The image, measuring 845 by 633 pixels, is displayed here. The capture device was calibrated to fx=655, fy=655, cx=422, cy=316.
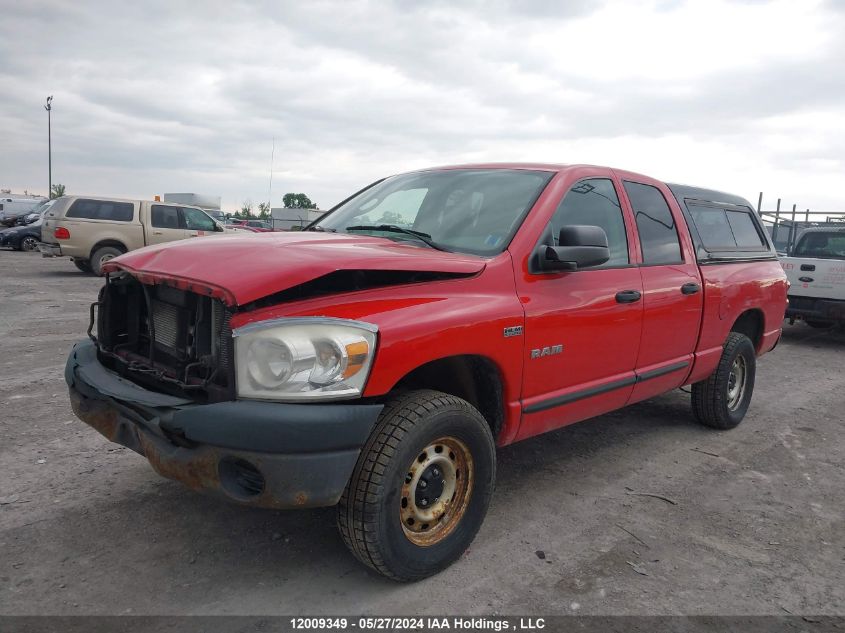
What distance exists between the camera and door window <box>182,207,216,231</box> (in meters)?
16.0

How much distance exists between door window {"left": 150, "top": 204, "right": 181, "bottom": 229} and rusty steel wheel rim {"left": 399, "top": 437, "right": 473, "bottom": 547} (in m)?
14.5

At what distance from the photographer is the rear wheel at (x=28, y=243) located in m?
23.7

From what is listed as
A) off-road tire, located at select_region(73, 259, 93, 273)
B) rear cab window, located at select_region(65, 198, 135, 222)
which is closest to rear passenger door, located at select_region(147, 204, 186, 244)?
rear cab window, located at select_region(65, 198, 135, 222)

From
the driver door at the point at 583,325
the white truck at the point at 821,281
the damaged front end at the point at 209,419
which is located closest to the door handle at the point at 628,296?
the driver door at the point at 583,325

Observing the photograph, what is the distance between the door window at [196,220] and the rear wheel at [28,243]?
11.2 m

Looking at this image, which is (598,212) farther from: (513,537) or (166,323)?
(166,323)

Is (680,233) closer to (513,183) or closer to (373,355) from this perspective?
(513,183)

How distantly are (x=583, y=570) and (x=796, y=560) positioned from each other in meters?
1.06

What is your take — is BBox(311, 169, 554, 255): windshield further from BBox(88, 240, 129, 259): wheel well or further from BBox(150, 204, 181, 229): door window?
BBox(150, 204, 181, 229): door window

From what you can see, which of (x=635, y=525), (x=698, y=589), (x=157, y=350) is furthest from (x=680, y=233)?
(x=157, y=350)

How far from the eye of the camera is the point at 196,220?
53.1 feet

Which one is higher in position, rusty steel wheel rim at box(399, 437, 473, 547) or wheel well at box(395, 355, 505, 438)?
wheel well at box(395, 355, 505, 438)

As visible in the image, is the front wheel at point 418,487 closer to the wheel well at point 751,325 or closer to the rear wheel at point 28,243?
the wheel well at point 751,325

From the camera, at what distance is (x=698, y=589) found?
281cm
